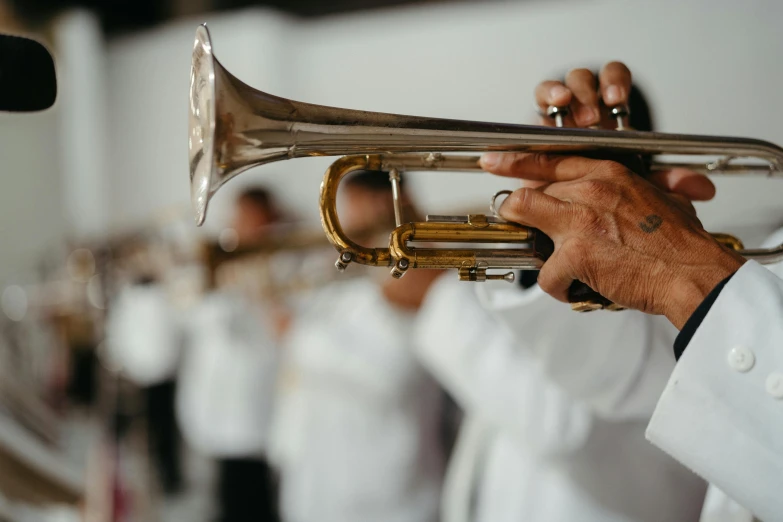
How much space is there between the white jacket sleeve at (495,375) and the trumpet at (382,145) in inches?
25.5

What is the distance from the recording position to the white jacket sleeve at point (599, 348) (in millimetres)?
1306

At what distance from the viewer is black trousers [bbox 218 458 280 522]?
3998 millimetres

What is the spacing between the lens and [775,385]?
2.44 ft

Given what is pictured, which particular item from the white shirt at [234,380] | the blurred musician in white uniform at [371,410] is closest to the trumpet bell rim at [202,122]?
the blurred musician in white uniform at [371,410]

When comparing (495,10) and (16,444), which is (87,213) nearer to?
(495,10)

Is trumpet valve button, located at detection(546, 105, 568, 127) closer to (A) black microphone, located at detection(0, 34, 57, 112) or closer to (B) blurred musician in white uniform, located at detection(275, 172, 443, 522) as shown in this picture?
(A) black microphone, located at detection(0, 34, 57, 112)

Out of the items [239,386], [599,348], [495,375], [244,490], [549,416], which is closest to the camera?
[599,348]

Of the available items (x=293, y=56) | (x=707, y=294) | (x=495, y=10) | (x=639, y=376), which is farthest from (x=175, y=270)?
(x=707, y=294)

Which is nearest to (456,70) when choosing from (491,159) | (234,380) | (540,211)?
(234,380)

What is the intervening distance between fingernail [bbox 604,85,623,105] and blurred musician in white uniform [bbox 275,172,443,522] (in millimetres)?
1433

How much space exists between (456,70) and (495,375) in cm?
285

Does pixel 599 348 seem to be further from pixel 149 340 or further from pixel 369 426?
pixel 149 340

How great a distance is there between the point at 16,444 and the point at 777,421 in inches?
62.9

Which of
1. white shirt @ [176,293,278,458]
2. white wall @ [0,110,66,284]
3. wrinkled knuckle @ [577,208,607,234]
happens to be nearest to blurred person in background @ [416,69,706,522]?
wrinkled knuckle @ [577,208,607,234]
